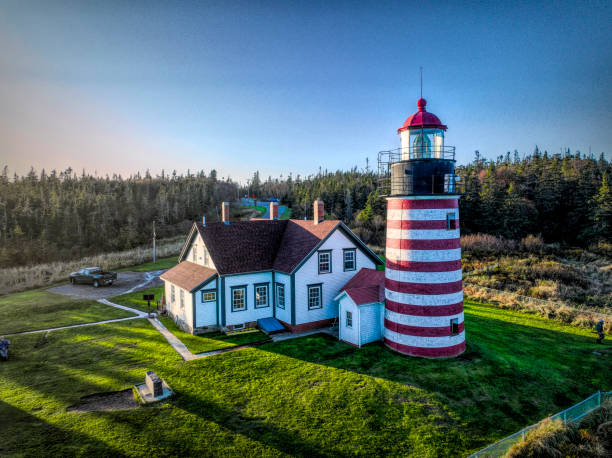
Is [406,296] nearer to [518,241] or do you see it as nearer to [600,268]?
[600,268]

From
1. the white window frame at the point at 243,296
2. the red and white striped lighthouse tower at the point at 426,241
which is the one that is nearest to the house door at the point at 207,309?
the white window frame at the point at 243,296

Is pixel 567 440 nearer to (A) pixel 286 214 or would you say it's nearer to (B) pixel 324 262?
(B) pixel 324 262

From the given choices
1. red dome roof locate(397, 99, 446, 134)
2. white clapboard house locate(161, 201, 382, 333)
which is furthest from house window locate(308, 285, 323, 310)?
red dome roof locate(397, 99, 446, 134)

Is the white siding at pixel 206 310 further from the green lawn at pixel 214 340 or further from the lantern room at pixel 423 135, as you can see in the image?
the lantern room at pixel 423 135

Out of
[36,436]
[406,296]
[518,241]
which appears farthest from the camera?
[518,241]

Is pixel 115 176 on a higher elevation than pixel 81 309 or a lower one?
higher

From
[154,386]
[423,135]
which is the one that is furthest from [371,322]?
[154,386]

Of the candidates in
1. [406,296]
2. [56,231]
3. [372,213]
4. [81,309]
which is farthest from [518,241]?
[56,231]
